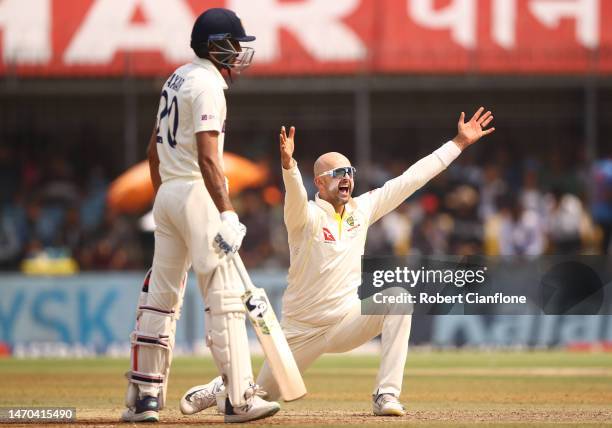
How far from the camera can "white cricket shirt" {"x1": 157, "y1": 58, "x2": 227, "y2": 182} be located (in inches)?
258

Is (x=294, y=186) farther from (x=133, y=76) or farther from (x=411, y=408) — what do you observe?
(x=133, y=76)

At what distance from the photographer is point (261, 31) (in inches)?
709

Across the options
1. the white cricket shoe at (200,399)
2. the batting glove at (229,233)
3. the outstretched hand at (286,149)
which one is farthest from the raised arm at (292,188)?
the white cricket shoe at (200,399)

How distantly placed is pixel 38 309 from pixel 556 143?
8.46m

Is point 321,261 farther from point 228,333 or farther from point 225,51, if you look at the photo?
point 225,51

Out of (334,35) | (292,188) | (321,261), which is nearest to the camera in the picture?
(292,188)

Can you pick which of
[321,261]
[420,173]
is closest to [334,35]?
[420,173]

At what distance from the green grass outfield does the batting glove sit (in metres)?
0.99

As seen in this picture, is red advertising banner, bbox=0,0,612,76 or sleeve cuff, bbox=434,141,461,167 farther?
red advertising banner, bbox=0,0,612,76

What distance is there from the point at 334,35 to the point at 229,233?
39.4 ft

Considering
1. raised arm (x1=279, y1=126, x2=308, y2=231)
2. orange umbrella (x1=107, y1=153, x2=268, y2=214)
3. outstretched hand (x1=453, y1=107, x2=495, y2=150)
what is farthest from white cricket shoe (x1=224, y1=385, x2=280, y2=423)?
orange umbrella (x1=107, y1=153, x2=268, y2=214)

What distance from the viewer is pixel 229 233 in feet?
21.0

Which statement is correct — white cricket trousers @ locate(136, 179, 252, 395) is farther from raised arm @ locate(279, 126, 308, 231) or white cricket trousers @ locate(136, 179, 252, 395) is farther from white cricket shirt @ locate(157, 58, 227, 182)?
raised arm @ locate(279, 126, 308, 231)

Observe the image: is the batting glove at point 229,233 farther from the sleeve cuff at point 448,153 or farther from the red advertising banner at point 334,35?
the red advertising banner at point 334,35
